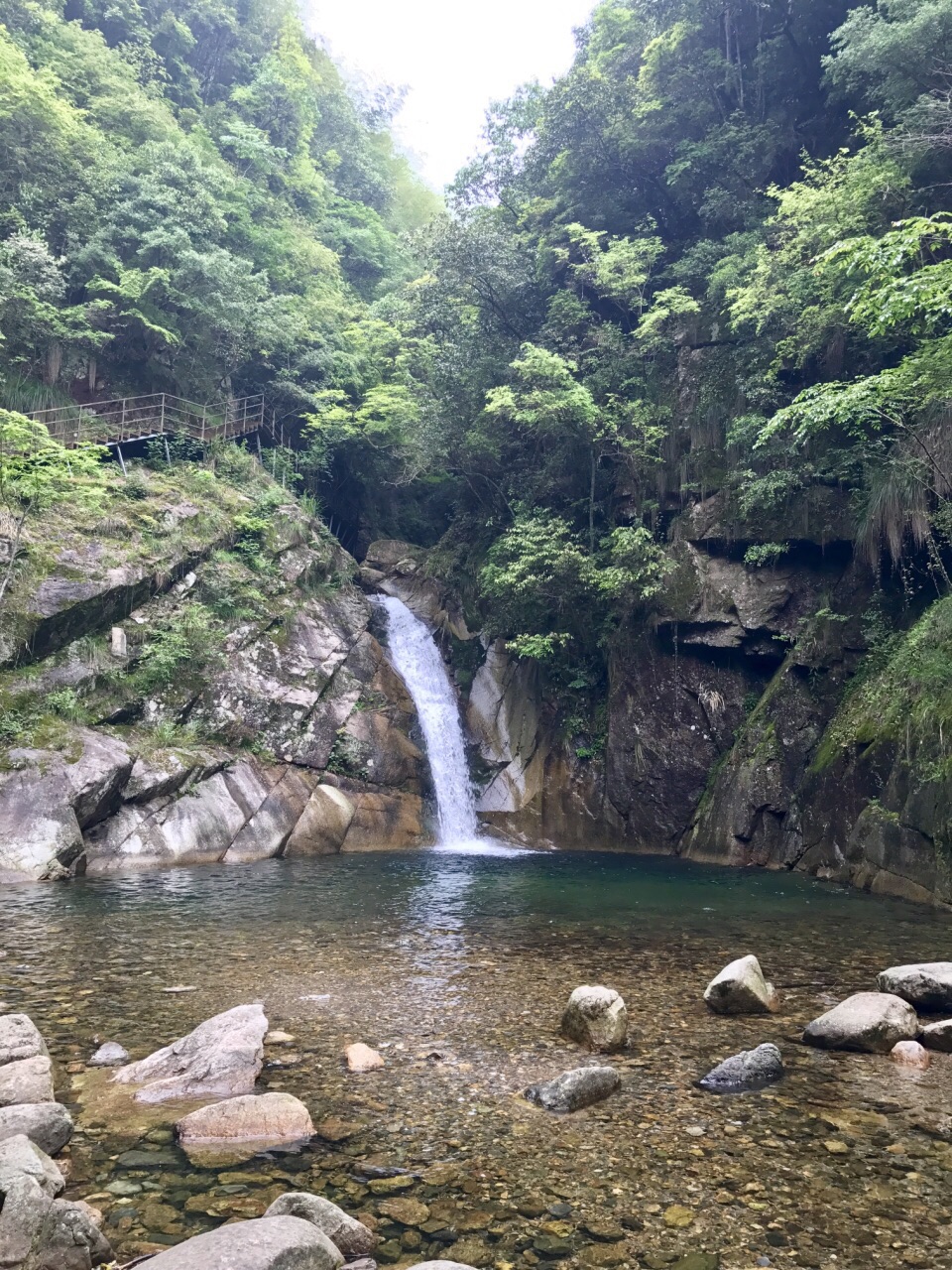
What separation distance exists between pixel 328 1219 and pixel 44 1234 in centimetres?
104

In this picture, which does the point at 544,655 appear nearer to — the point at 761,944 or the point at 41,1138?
the point at 761,944

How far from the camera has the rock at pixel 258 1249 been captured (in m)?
2.45

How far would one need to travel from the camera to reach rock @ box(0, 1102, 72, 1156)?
3.62 m

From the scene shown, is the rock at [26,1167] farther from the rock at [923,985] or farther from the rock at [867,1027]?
the rock at [923,985]

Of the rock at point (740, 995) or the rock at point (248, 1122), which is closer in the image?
the rock at point (248, 1122)

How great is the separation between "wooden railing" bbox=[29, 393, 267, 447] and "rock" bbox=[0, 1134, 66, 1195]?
17.5 metres

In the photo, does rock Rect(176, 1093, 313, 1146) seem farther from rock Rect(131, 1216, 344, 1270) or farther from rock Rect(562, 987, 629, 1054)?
rock Rect(562, 987, 629, 1054)

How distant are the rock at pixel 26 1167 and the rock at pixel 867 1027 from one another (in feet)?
15.1

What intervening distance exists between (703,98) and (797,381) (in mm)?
10625

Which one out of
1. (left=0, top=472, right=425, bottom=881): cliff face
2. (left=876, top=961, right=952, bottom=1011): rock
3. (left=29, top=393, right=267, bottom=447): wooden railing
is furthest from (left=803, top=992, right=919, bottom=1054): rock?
(left=29, top=393, right=267, bottom=447): wooden railing

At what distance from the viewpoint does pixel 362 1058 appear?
4.92 meters

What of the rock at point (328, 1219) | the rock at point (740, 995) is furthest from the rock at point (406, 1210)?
the rock at point (740, 995)

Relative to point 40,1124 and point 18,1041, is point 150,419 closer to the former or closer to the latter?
point 18,1041

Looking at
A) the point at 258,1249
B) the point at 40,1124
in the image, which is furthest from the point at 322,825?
the point at 258,1249
